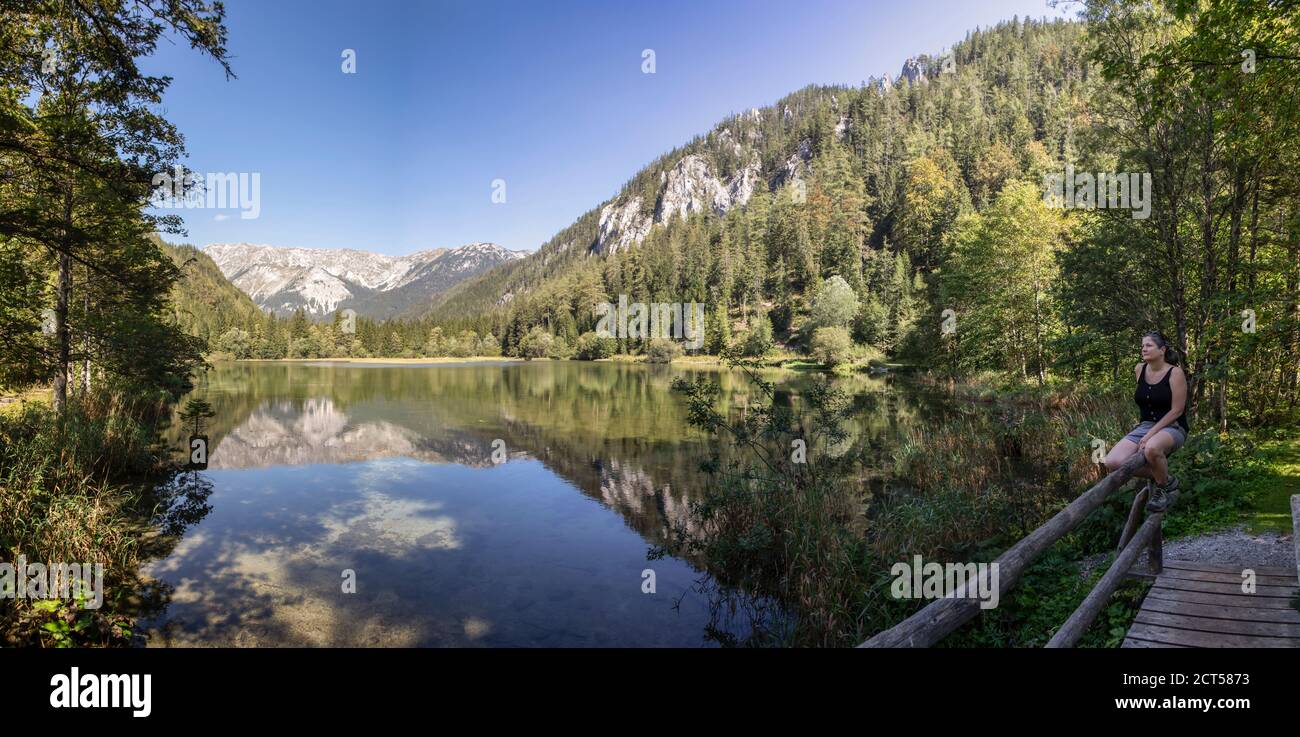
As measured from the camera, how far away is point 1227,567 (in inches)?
241

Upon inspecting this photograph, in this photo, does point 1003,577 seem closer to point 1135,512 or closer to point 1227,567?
point 1135,512

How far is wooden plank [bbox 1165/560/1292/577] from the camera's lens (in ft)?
19.2

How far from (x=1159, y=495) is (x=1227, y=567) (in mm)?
982

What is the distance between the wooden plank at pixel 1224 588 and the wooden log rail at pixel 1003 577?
475 millimetres

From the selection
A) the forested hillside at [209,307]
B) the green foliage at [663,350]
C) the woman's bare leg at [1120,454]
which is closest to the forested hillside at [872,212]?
the green foliage at [663,350]

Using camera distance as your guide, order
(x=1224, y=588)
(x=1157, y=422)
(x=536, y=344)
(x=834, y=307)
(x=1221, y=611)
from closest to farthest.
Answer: (x=1221, y=611), (x=1224, y=588), (x=1157, y=422), (x=834, y=307), (x=536, y=344)

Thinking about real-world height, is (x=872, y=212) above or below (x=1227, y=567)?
above

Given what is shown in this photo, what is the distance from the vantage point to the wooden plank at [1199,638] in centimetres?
459

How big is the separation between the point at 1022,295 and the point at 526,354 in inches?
4215

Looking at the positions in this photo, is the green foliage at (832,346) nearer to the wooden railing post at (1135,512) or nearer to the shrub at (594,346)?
the shrub at (594,346)

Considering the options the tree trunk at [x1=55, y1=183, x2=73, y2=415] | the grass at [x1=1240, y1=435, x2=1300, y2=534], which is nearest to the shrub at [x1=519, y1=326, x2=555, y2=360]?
the tree trunk at [x1=55, y1=183, x2=73, y2=415]

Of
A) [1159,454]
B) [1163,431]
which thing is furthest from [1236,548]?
[1159,454]
